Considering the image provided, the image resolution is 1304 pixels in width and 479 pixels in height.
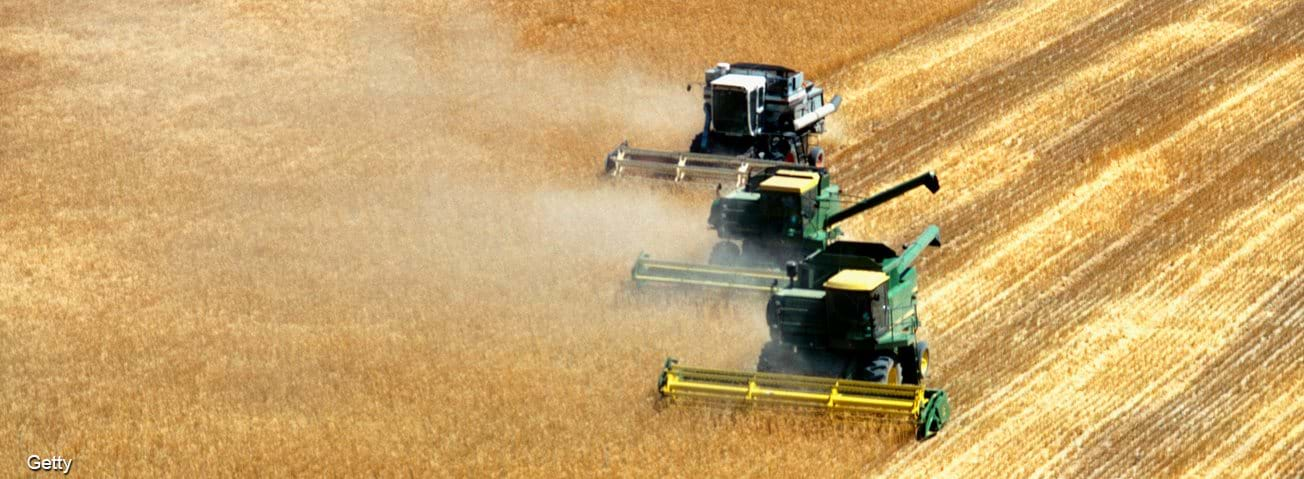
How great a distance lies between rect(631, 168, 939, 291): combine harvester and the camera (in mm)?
28219

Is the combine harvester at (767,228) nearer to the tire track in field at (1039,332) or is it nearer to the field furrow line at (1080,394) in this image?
the tire track in field at (1039,332)

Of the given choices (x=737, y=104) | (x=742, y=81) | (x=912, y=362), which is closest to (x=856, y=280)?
(x=912, y=362)

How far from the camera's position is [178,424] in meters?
23.5

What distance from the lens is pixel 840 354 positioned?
24.2 metres

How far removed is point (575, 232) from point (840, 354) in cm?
969

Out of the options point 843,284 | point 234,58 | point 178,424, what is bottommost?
point 178,424

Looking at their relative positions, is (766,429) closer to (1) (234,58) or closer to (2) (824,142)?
(2) (824,142)

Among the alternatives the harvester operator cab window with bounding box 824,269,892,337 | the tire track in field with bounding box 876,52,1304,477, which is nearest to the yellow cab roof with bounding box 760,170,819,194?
the tire track in field with bounding box 876,52,1304,477

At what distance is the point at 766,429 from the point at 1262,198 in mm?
14384

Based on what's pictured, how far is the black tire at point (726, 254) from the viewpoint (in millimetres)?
29750

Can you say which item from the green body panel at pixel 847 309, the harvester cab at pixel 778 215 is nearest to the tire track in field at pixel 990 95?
the harvester cab at pixel 778 215

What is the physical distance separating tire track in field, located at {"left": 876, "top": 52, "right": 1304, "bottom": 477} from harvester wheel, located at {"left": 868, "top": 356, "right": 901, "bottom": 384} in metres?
1.02

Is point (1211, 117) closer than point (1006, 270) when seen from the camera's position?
No

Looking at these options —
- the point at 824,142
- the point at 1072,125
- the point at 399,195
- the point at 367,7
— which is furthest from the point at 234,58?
the point at 1072,125
